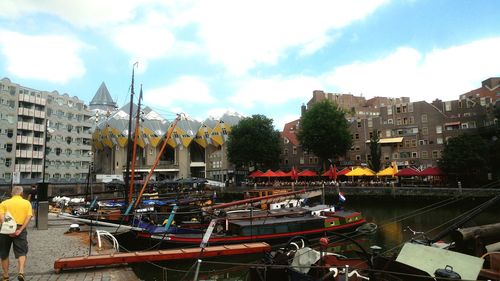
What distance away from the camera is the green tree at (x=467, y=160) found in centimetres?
4600

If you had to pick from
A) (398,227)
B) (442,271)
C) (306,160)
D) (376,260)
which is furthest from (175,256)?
(306,160)

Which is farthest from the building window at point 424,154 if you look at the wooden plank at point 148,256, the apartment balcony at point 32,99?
the apartment balcony at point 32,99

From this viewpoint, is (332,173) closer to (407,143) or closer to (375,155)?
(375,155)

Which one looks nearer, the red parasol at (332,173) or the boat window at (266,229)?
the boat window at (266,229)

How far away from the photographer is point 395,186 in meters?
50.8

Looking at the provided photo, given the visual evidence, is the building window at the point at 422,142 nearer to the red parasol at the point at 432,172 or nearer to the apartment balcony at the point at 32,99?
the red parasol at the point at 432,172

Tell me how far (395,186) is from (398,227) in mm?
25062

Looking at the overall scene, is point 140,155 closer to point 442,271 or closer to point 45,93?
point 45,93

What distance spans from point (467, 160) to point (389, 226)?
25.1 metres

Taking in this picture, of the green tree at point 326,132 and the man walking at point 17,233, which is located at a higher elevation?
the green tree at point 326,132

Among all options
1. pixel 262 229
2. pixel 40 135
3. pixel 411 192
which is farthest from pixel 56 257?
pixel 40 135

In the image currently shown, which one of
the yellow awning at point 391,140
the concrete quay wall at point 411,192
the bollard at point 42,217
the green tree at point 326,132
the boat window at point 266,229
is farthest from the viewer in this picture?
the green tree at point 326,132

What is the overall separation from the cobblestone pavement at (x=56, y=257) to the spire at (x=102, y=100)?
164 metres

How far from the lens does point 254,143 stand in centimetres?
7706
